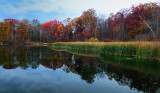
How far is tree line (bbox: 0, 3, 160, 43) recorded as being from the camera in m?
23.6

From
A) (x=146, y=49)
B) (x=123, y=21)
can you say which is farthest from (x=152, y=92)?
(x=123, y=21)

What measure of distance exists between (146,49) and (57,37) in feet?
125

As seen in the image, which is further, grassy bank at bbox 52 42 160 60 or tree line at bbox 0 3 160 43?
tree line at bbox 0 3 160 43

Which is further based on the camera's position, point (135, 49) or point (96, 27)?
point (96, 27)

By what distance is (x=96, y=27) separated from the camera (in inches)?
1307

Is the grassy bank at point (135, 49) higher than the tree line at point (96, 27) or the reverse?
the reverse

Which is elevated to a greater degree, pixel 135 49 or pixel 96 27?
pixel 96 27

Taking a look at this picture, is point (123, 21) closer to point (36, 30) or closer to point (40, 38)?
point (40, 38)

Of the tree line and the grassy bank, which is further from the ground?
the tree line

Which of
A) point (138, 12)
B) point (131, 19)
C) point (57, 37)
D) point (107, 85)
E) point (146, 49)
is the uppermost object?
point (138, 12)

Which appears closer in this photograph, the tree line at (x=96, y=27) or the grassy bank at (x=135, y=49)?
the grassy bank at (x=135, y=49)

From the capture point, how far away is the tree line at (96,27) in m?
23.6

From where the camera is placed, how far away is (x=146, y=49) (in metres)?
8.48

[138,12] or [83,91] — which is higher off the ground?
[138,12]
